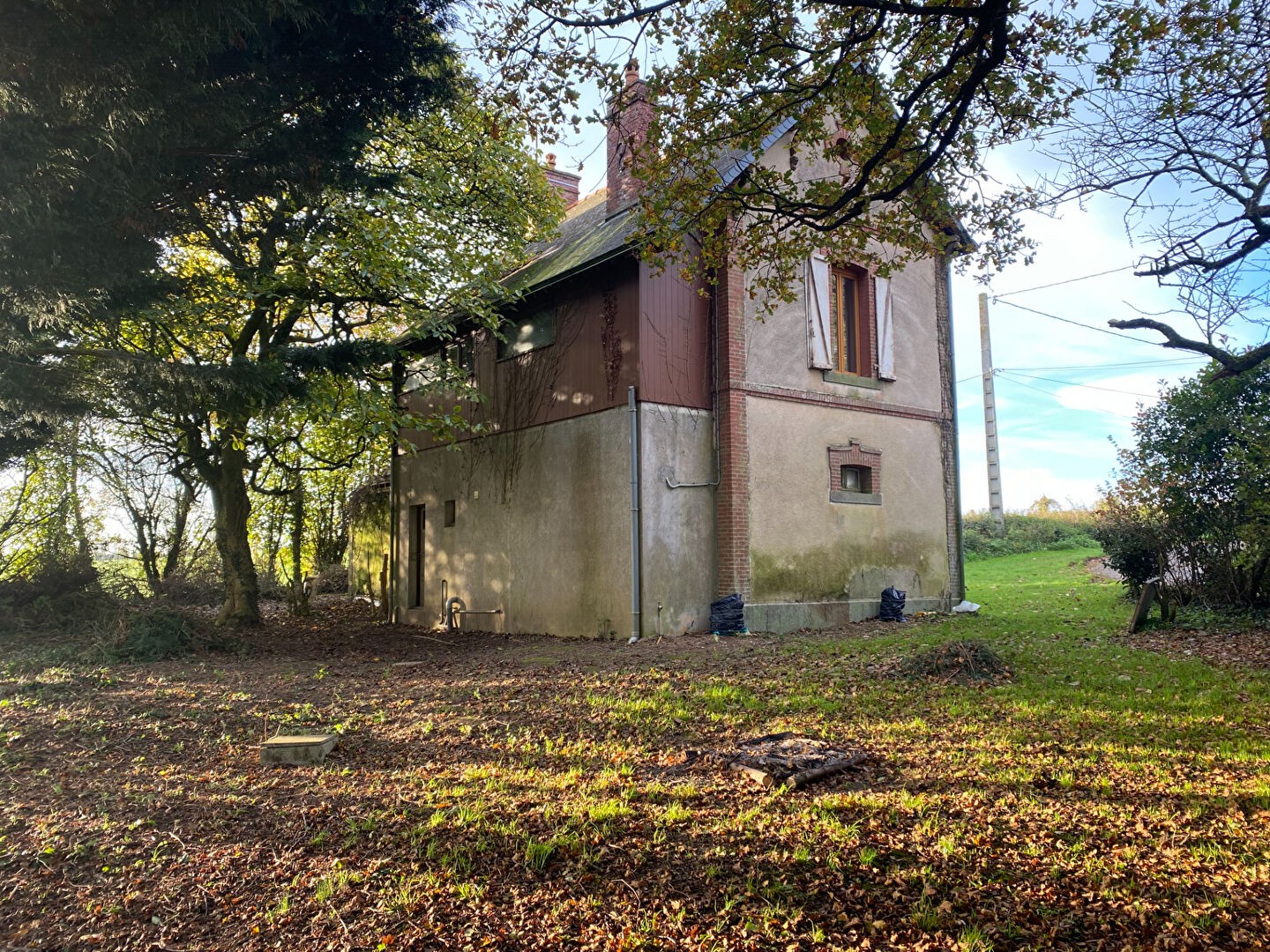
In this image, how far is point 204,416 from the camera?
1025 centimetres

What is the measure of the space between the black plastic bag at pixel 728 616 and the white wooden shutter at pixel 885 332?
4.96 metres

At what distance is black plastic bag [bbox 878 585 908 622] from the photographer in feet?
42.0

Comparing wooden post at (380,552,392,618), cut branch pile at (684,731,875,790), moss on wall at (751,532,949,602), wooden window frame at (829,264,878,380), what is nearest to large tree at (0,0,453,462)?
cut branch pile at (684,731,875,790)

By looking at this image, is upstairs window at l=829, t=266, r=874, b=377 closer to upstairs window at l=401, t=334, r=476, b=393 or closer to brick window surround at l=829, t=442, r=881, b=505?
brick window surround at l=829, t=442, r=881, b=505

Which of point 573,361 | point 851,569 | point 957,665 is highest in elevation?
point 573,361

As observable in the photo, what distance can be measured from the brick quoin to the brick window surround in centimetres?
191

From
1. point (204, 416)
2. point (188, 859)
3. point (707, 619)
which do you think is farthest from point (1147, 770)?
point (204, 416)

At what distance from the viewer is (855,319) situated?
44.1 feet

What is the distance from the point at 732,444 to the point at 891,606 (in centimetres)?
411

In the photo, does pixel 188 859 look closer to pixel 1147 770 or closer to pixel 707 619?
pixel 1147 770

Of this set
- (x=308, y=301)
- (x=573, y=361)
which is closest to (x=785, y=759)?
(x=573, y=361)

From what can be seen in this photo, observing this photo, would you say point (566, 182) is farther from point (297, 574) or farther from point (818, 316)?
point (297, 574)

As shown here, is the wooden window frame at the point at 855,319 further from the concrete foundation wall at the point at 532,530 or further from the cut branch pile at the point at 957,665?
the cut branch pile at the point at 957,665

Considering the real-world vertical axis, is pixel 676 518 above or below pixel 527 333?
below
